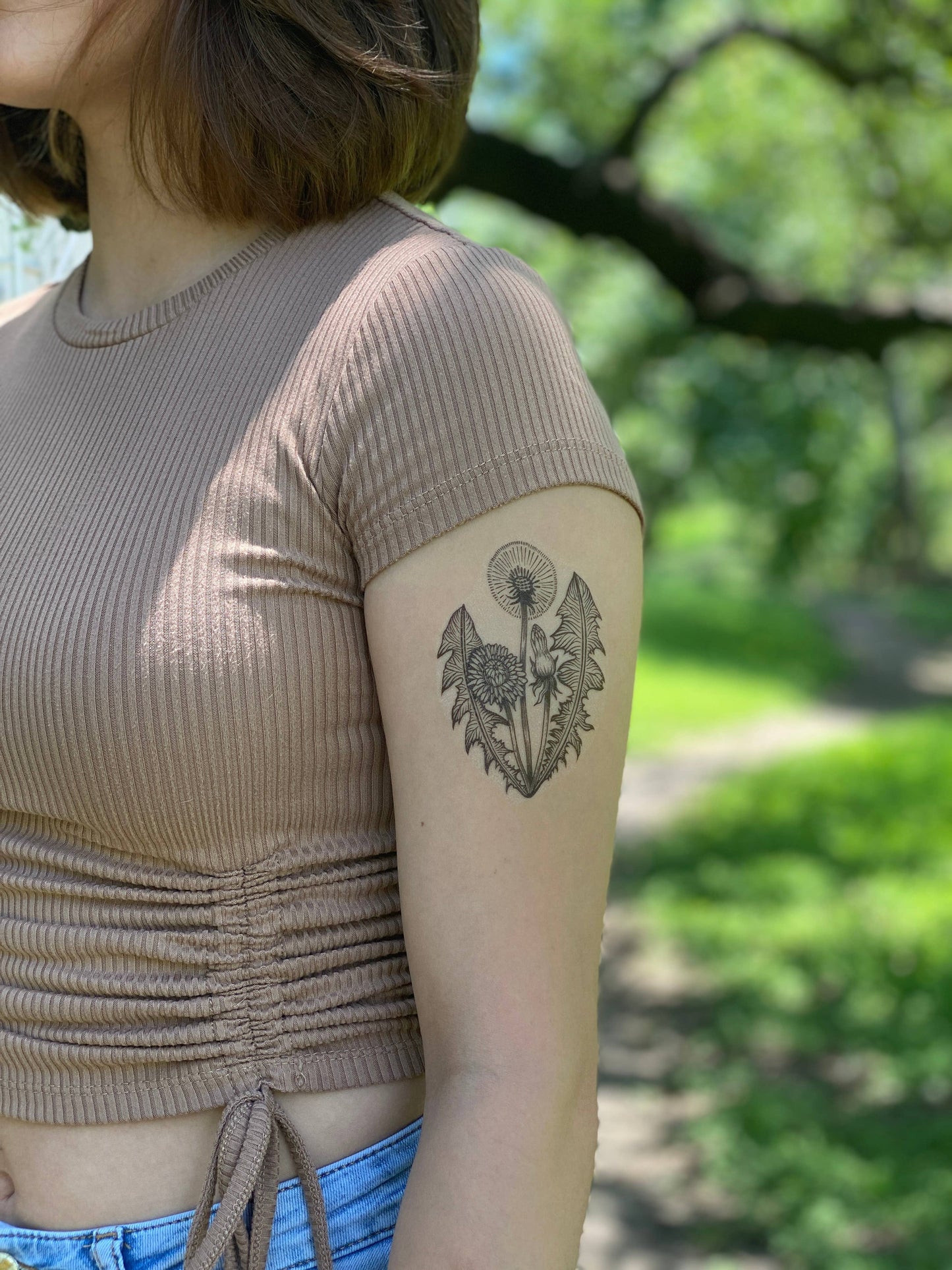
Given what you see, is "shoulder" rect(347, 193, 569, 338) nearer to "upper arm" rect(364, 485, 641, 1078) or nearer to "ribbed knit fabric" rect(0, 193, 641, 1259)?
"ribbed knit fabric" rect(0, 193, 641, 1259)

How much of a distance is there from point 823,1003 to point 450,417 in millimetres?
4695

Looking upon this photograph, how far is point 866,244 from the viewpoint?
9.23 meters

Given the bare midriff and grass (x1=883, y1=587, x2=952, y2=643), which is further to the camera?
grass (x1=883, y1=587, x2=952, y2=643)

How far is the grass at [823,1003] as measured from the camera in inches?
147

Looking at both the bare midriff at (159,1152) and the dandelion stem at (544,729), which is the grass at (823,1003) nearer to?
the bare midriff at (159,1152)

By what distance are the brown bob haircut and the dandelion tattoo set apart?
45 centimetres

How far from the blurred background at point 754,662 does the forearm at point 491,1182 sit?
143cm

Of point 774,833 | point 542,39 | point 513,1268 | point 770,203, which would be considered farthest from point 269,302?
point 770,203

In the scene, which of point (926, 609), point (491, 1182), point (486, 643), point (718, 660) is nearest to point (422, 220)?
point (486, 643)

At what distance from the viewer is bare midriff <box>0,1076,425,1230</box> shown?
3.66 ft

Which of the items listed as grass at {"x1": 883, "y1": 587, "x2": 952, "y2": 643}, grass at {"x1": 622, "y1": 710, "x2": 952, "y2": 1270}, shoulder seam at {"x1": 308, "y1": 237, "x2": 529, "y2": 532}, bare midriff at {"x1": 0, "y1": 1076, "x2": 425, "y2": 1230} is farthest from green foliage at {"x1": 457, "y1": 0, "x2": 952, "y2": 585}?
grass at {"x1": 622, "y1": 710, "x2": 952, "y2": 1270}

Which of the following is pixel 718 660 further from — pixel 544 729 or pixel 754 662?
pixel 544 729

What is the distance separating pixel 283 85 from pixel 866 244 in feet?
28.8

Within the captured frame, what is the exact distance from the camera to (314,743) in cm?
109
